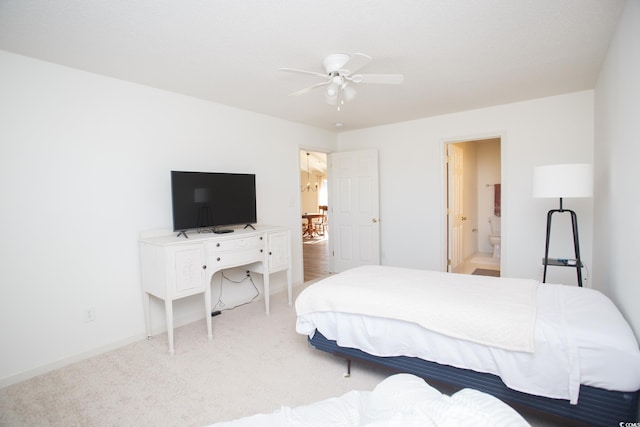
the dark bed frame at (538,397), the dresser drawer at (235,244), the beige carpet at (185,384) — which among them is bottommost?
the beige carpet at (185,384)

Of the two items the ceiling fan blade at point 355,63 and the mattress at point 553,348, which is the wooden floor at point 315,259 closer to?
the mattress at point 553,348

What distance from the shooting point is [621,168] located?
7.20 feet

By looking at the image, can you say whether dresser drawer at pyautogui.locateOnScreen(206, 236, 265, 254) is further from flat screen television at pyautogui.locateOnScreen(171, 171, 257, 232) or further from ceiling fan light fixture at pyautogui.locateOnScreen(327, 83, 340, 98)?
ceiling fan light fixture at pyautogui.locateOnScreen(327, 83, 340, 98)

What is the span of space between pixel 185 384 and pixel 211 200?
67.7 inches

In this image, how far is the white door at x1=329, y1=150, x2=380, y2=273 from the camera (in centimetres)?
511

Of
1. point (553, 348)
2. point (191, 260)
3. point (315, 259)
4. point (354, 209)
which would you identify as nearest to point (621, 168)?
point (553, 348)

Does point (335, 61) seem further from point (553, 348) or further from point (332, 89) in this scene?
point (553, 348)

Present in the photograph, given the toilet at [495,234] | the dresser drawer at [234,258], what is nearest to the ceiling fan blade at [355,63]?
the dresser drawer at [234,258]

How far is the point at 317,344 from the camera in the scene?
96.7 inches

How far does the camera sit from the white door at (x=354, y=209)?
201 inches

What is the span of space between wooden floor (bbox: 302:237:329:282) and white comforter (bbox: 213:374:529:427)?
3939 mm

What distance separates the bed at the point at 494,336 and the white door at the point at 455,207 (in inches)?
94.8

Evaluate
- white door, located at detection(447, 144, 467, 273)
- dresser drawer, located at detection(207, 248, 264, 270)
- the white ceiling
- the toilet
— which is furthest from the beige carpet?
the toilet

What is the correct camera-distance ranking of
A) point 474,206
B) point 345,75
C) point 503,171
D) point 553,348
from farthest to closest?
1. point 474,206
2. point 503,171
3. point 345,75
4. point 553,348
